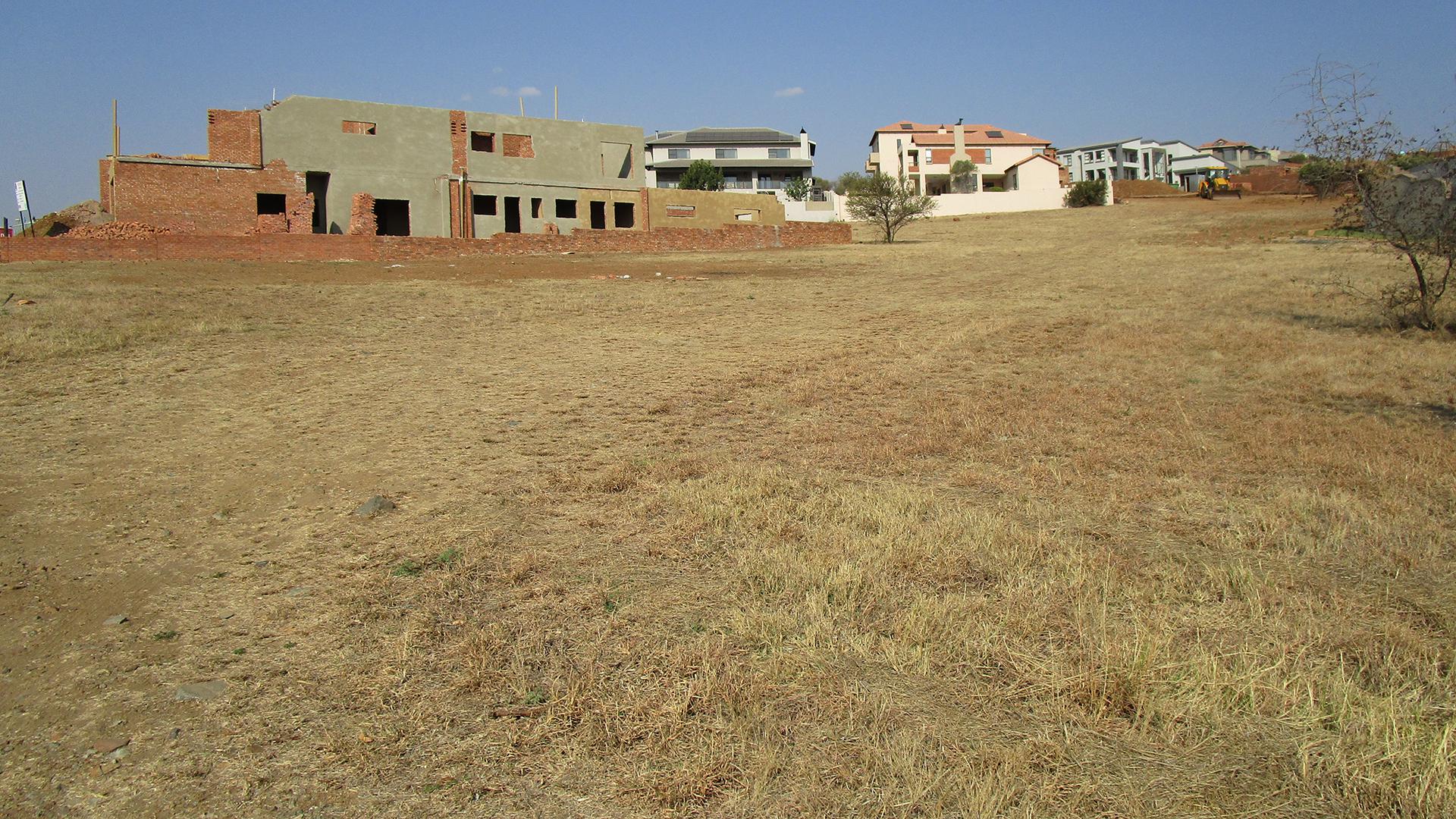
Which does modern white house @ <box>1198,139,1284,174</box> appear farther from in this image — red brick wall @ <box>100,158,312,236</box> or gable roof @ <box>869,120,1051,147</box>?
red brick wall @ <box>100,158,312,236</box>

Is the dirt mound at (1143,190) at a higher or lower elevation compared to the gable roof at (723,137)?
lower

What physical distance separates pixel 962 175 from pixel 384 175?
1887 inches

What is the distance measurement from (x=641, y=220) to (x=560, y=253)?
50.4 feet

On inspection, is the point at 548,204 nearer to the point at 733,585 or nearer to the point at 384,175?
the point at 384,175

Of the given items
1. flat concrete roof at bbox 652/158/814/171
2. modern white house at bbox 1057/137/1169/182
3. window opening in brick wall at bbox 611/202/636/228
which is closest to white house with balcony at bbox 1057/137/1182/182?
modern white house at bbox 1057/137/1169/182

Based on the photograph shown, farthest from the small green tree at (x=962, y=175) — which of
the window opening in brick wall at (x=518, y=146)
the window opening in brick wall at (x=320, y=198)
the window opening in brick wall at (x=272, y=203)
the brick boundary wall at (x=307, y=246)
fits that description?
the window opening in brick wall at (x=272, y=203)

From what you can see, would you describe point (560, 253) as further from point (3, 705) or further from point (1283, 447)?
point (3, 705)

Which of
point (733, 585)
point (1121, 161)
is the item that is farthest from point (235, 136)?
point (1121, 161)

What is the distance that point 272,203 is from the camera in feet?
117

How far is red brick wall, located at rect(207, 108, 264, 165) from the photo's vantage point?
112ft

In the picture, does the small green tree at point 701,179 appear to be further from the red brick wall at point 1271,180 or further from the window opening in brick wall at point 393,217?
the red brick wall at point 1271,180

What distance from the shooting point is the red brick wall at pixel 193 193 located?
3247 cm

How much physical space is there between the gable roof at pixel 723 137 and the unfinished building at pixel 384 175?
39.5 m

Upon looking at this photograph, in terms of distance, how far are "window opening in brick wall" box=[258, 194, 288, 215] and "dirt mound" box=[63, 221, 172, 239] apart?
554cm
